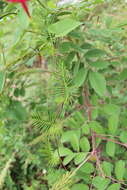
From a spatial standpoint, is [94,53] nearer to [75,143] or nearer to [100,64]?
[100,64]

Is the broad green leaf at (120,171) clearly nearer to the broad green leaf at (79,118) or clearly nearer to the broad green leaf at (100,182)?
the broad green leaf at (100,182)

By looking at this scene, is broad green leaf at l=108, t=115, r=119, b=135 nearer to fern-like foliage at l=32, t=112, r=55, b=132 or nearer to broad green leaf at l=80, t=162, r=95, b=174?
broad green leaf at l=80, t=162, r=95, b=174

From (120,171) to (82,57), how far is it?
401mm

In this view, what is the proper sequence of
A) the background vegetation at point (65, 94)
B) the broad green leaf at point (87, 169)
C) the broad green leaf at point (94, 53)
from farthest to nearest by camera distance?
the broad green leaf at point (94, 53)
the broad green leaf at point (87, 169)
the background vegetation at point (65, 94)

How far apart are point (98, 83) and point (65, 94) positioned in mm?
240

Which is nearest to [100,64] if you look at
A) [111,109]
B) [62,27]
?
[111,109]

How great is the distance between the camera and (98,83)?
88cm

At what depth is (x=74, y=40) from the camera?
3.05 feet

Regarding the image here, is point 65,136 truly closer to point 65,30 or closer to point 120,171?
point 120,171

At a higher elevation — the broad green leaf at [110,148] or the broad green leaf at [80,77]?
the broad green leaf at [80,77]

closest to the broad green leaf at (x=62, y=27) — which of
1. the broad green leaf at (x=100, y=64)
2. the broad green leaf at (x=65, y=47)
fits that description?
the broad green leaf at (x=65, y=47)

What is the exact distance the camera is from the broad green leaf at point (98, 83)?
869mm

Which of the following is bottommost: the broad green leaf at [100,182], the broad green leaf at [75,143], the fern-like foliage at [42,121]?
the broad green leaf at [100,182]

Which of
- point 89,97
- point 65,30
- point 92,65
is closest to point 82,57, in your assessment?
point 92,65
